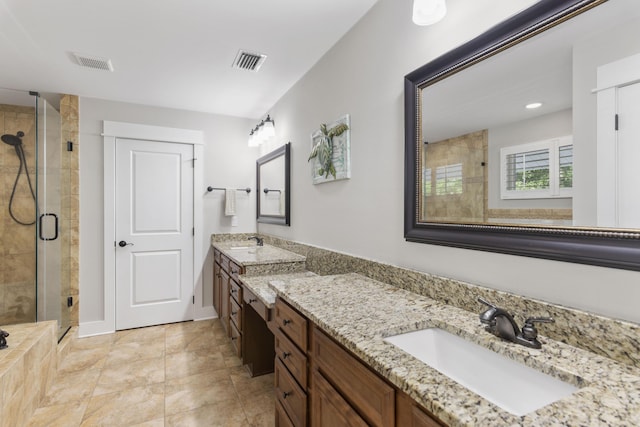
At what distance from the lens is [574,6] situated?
0.93 m

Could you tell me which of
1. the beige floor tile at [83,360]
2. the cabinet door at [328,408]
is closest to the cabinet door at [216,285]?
the beige floor tile at [83,360]

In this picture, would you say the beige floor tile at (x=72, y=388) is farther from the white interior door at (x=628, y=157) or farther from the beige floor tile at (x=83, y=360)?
the white interior door at (x=628, y=157)

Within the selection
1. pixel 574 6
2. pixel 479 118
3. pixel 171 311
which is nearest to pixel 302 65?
pixel 479 118

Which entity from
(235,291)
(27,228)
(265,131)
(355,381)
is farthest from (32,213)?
(355,381)

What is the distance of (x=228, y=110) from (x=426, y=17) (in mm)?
2923

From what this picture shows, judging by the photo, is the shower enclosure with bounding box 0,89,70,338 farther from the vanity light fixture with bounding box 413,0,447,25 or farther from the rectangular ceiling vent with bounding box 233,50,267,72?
the vanity light fixture with bounding box 413,0,447,25

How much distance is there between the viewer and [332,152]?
7.38ft

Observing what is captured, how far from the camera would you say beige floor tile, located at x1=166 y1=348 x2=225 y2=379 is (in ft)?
8.32

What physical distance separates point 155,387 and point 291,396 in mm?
1415

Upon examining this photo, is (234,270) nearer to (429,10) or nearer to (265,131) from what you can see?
(265,131)

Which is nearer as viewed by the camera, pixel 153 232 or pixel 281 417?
pixel 281 417

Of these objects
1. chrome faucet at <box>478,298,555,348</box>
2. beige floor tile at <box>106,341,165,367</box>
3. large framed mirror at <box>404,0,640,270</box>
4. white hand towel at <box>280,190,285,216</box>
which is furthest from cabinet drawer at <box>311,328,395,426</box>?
beige floor tile at <box>106,341,165,367</box>

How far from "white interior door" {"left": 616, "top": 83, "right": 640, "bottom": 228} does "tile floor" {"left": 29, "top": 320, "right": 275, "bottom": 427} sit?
204 centimetres

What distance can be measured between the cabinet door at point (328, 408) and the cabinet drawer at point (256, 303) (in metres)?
0.64
